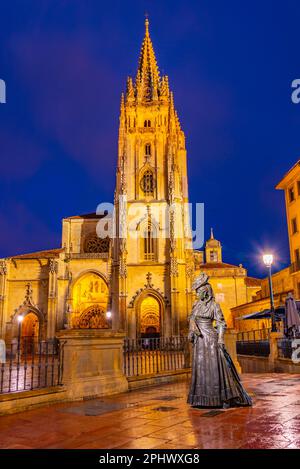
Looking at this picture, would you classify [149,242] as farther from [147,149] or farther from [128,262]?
[147,149]

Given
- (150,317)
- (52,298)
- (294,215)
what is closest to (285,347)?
(294,215)

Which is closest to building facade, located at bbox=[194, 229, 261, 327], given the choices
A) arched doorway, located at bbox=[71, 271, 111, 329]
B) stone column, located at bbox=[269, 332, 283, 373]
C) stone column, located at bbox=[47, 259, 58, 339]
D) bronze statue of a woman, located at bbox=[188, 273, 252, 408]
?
arched doorway, located at bbox=[71, 271, 111, 329]

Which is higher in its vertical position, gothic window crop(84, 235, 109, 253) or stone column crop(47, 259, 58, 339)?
gothic window crop(84, 235, 109, 253)

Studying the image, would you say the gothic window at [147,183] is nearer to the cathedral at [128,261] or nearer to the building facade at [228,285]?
the cathedral at [128,261]

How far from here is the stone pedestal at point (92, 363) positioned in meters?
7.90

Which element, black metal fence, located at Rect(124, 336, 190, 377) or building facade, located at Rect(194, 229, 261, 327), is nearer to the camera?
black metal fence, located at Rect(124, 336, 190, 377)

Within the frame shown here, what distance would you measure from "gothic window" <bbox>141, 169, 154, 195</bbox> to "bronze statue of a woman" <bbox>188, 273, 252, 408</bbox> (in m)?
33.1

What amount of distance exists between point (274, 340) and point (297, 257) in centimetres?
1733

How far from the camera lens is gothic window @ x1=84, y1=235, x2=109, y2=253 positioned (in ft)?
136

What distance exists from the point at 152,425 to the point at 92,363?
131 inches

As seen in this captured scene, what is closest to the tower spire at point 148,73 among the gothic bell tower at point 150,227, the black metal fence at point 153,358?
the gothic bell tower at point 150,227

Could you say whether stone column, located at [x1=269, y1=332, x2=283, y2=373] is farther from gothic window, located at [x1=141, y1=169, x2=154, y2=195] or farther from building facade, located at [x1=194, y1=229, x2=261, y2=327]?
building facade, located at [x1=194, y1=229, x2=261, y2=327]

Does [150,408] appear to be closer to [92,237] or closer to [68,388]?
[68,388]

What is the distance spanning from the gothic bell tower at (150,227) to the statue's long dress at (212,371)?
27079 millimetres
